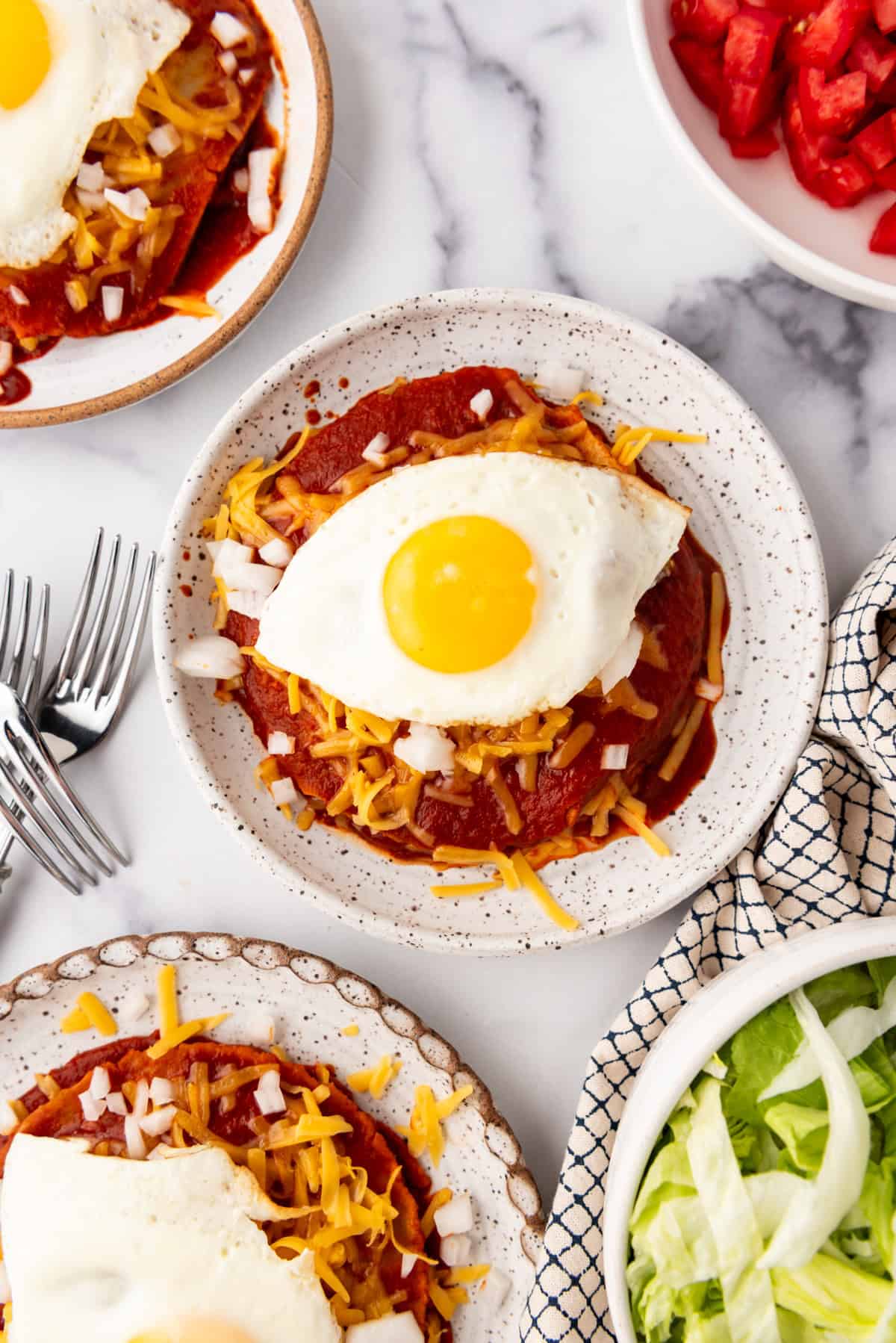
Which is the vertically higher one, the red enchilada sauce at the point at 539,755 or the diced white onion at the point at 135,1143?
the red enchilada sauce at the point at 539,755

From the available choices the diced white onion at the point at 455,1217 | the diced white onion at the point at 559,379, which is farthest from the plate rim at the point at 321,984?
the diced white onion at the point at 559,379

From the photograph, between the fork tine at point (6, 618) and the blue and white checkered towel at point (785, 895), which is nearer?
the blue and white checkered towel at point (785, 895)

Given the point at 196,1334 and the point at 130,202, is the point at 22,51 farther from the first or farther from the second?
the point at 196,1334

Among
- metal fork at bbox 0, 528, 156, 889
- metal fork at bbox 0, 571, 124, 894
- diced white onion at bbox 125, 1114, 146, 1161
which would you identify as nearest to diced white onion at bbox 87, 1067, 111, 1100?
diced white onion at bbox 125, 1114, 146, 1161

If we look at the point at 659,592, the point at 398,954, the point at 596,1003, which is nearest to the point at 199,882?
the point at 398,954

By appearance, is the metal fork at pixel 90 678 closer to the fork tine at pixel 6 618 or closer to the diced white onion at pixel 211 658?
the fork tine at pixel 6 618

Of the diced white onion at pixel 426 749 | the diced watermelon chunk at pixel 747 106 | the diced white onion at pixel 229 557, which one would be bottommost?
the diced white onion at pixel 426 749

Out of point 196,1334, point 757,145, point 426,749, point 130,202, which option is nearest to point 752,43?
point 757,145
